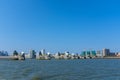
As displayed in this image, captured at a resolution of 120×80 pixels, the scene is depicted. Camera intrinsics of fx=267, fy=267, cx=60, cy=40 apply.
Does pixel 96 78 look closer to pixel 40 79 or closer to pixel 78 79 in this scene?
pixel 78 79

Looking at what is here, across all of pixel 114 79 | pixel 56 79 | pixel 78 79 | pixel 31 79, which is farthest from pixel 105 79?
pixel 31 79

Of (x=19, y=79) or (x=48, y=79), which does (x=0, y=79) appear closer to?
(x=19, y=79)

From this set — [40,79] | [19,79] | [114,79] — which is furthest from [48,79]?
[114,79]

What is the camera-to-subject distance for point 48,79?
46344 millimetres

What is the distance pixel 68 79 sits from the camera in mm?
45438

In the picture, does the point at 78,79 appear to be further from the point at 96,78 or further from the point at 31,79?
the point at 31,79

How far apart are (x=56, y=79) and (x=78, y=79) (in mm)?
3830

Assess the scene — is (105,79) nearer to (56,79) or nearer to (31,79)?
(56,79)

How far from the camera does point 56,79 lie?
46.1m

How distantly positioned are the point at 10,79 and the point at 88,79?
43.6 ft

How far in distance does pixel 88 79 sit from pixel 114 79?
4.38m

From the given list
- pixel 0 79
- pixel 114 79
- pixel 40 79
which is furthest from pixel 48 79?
A: pixel 114 79

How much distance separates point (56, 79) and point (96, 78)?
23.2 feet

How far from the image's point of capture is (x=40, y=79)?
4600 cm
